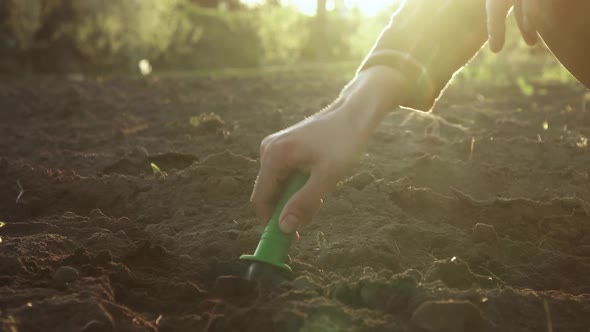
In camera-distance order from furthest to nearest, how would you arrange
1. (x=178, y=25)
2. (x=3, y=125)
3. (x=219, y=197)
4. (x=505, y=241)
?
(x=178, y=25) → (x=3, y=125) → (x=219, y=197) → (x=505, y=241)

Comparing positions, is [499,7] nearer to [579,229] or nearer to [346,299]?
[346,299]

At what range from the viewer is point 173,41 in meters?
16.1

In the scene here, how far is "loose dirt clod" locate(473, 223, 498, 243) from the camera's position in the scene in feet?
8.08

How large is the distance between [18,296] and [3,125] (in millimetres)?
3732

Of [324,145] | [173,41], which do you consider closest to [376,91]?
[324,145]

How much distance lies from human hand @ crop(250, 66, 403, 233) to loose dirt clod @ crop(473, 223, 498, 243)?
0.87 m

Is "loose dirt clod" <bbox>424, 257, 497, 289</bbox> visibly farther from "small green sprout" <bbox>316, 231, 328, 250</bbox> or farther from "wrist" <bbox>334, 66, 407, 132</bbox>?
"wrist" <bbox>334, 66, 407, 132</bbox>

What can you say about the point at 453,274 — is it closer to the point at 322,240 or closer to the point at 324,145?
the point at 322,240

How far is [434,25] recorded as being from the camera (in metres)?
1.91

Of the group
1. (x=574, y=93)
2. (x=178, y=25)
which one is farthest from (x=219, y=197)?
(x=178, y=25)

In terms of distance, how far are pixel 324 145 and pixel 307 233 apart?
36.5 inches

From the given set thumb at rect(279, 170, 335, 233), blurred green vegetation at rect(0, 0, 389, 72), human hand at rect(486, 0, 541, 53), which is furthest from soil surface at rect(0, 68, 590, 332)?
blurred green vegetation at rect(0, 0, 389, 72)

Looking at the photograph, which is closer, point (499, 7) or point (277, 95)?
point (499, 7)

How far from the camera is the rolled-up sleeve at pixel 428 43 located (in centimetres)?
185
